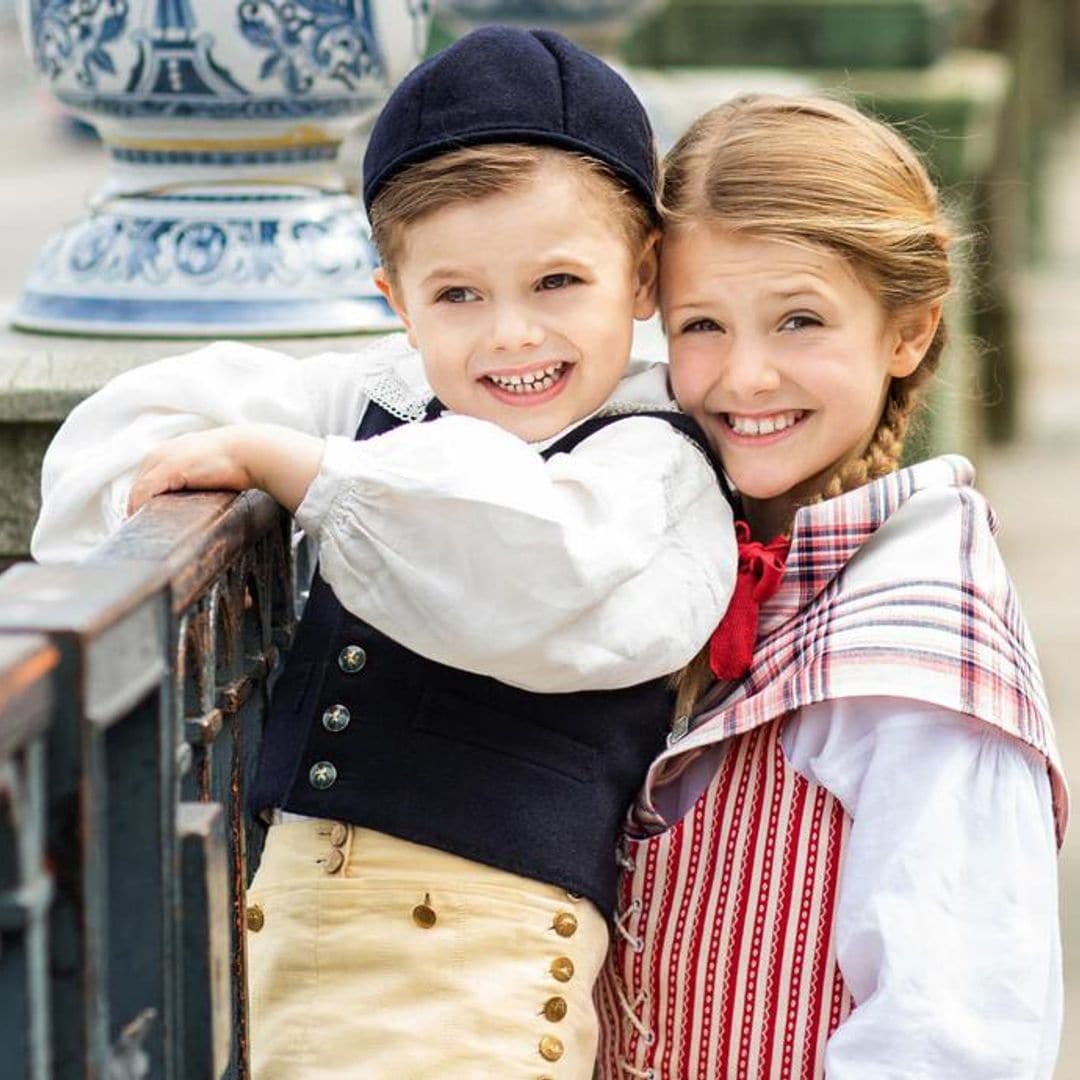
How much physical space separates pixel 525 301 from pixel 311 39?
1266 millimetres

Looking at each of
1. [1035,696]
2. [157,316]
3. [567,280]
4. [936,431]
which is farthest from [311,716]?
[936,431]

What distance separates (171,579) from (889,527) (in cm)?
90

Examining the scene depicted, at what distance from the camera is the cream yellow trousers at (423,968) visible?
7.69ft

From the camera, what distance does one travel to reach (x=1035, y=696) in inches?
95.2

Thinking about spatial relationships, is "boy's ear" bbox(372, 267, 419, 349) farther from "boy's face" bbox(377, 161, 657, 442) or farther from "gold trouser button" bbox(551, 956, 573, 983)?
"gold trouser button" bbox(551, 956, 573, 983)

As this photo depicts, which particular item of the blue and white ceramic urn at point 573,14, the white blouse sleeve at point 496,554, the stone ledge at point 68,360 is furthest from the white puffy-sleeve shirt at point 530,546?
the blue and white ceramic urn at point 573,14

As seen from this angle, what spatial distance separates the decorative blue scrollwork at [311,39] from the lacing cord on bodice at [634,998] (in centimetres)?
153

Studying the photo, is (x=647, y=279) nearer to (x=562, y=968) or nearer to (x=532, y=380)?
(x=532, y=380)

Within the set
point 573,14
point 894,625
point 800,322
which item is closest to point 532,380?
point 800,322

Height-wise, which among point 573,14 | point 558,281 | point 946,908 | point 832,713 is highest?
point 558,281

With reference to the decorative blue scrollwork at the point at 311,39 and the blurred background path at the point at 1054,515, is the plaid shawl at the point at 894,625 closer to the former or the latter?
the decorative blue scrollwork at the point at 311,39

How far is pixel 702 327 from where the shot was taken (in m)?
2.59

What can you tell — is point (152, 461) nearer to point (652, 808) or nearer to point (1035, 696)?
point (652, 808)

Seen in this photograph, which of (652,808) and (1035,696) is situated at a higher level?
(1035,696)
